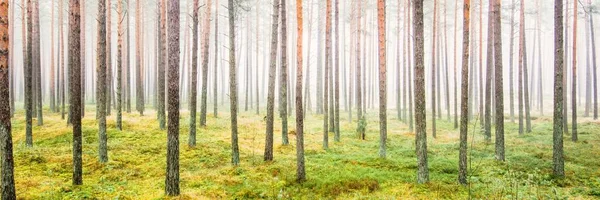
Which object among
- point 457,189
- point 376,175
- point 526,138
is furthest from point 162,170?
point 526,138

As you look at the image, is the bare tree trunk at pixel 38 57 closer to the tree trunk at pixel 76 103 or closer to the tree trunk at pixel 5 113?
the tree trunk at pixel 76 103

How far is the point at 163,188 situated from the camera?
29.0 feet

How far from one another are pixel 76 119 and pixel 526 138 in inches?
825

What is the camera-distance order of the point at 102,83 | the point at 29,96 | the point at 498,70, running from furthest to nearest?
1. the point at 29,96
2. the point at 498,70
3. the point at 102,83

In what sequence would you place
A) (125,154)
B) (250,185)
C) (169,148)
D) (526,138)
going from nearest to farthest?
(169,148) < (250,185) < (125,154) < (526,138)

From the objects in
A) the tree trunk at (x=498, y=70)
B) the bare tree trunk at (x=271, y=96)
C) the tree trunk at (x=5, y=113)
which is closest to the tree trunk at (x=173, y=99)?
the tree trunk at (x=5, y=113)

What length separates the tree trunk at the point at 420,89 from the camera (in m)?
8.91

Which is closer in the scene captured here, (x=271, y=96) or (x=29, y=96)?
(x=271, y=96)

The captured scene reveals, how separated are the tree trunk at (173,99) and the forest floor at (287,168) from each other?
49 cm

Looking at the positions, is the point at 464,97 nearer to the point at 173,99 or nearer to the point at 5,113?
the point at 173,99

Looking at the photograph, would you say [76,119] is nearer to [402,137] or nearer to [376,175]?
[376,175]

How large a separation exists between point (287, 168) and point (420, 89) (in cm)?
505

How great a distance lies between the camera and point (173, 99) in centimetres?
794

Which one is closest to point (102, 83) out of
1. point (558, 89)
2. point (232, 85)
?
point (232, 85)
